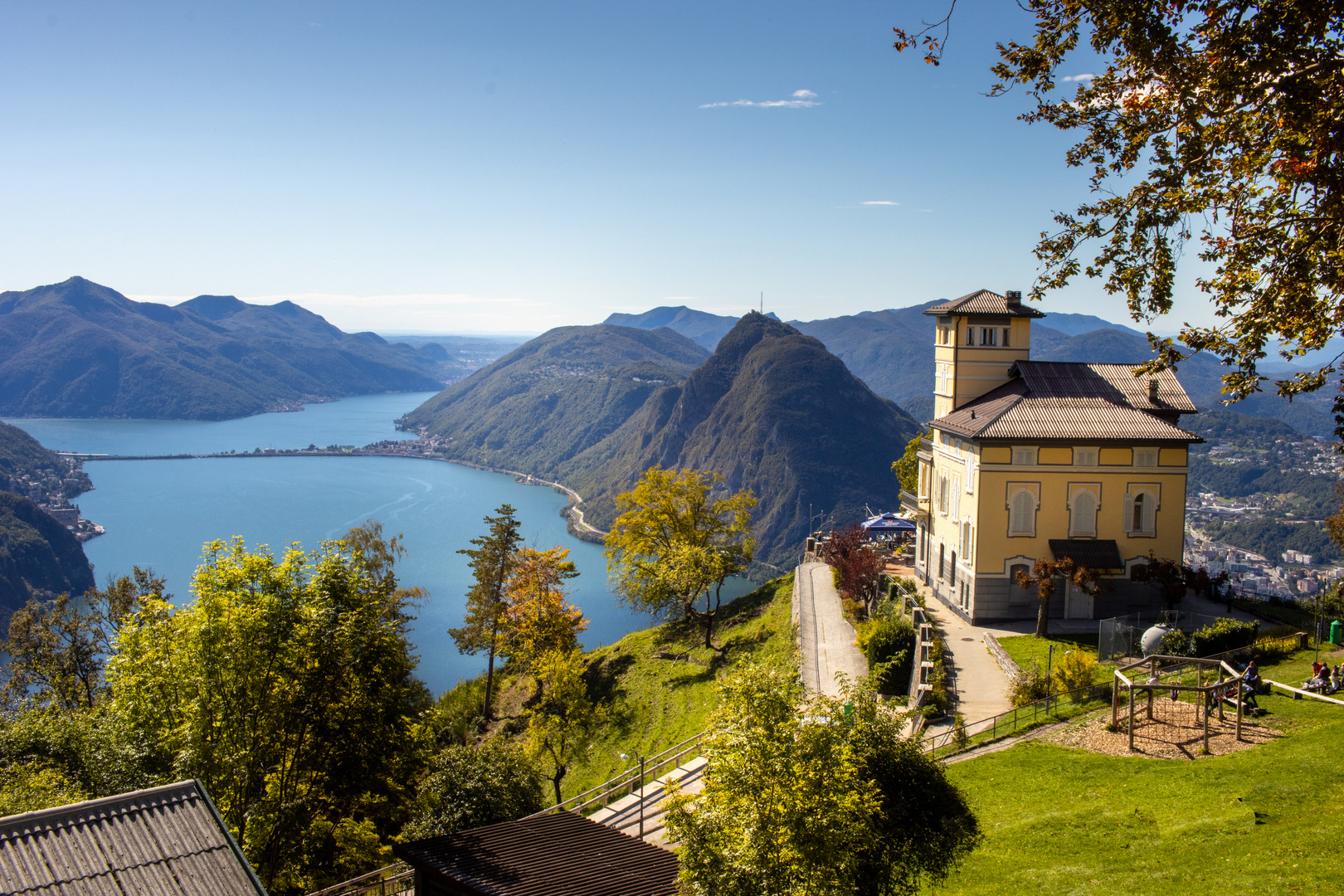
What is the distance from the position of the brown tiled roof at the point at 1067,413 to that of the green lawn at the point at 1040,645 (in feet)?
23.3

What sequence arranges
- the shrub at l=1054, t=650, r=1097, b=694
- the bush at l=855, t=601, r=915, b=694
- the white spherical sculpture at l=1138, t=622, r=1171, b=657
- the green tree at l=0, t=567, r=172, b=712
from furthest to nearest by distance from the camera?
the green tree at l=0, t=567, r=172, b=712 < the bush at l=855, t=601, r=915, b=694 < the white spherical sculpture at l=1138, t=622, r=1171, b=657 < the shrub at l=1054, t=650, r=1097, b=694

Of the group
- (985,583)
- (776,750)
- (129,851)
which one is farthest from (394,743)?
(985,583)

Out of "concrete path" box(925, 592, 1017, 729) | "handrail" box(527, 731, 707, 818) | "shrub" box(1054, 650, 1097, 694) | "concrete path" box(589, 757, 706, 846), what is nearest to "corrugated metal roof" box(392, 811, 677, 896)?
"concrete path" box(589, 757, 706, 846)

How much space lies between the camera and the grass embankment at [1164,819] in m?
12.3

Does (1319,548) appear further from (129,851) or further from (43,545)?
(43,545)

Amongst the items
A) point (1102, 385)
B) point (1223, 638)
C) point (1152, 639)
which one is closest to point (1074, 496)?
point (1102, 385)

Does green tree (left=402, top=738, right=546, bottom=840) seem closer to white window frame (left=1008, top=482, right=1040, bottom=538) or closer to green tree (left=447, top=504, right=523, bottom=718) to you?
white window frame (left=1008, top=482, right=1040, bottom=538)

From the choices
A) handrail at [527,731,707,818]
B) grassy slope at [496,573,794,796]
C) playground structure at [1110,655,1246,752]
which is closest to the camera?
playground structure at [1110,655,1246,752]

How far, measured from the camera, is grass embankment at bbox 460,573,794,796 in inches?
1275

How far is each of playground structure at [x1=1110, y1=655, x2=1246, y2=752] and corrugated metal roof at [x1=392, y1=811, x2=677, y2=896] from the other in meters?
11.3

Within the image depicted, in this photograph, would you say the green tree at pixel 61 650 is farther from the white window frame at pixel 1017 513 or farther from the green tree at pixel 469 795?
the white window frame at pixel 1017 513

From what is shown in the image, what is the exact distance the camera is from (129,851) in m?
8.79

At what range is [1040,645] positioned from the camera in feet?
87.8

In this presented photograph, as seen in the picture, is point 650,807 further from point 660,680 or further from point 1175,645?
point 660,680
